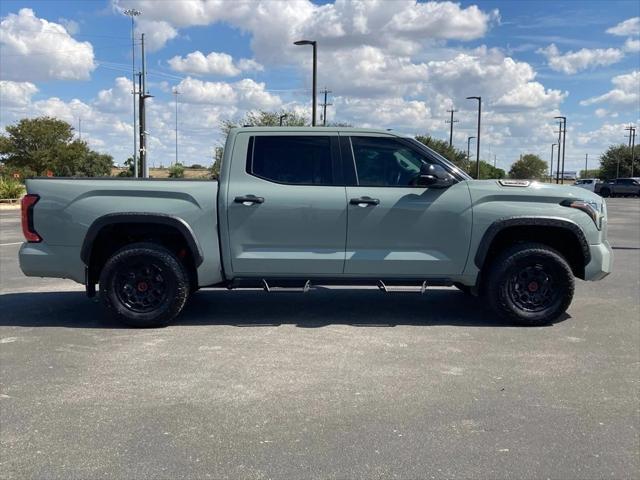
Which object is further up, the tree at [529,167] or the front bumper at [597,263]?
the tree at [529,167]

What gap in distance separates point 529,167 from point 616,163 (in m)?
18.4

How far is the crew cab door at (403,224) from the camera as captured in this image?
5.83 m

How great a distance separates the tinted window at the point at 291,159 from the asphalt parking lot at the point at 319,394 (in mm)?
1535

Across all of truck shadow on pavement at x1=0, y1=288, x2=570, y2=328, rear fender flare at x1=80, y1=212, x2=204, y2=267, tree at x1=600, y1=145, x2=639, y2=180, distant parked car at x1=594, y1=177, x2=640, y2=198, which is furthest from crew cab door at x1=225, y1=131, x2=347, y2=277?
tree at x1=600, y1=145, x2=639, y2=180

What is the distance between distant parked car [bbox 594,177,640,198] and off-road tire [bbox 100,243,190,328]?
5634 centimetres

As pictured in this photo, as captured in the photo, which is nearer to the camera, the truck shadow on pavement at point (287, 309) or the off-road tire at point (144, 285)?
the off-road tire at point (144, 285)

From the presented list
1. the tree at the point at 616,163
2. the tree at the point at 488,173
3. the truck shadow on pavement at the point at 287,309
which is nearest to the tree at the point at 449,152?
the tree at the point at 488,173

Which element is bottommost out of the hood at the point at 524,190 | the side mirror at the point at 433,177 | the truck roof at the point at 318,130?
the hood at the point at 524,190

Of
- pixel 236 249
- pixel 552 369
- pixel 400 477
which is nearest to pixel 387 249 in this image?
pixel 236 249

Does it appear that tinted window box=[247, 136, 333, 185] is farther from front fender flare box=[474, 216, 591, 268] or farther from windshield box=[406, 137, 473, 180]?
front fender flare box=[474, 216, 591, 268]

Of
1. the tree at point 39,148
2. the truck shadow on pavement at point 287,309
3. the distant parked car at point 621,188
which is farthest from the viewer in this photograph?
the distant parked car at point 621,188

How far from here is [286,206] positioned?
5797 millimetres

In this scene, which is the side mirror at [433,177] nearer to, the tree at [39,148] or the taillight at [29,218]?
the taillight at [29,218]

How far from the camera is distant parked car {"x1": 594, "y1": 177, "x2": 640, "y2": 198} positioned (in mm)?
53906
